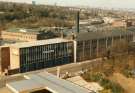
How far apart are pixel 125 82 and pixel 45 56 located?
8396 millimetres

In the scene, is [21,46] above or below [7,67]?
above

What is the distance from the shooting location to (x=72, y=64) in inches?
1137

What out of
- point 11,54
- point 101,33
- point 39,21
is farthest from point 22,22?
point 11,54

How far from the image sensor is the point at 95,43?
31125mm

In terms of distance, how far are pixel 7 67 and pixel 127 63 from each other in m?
11.1

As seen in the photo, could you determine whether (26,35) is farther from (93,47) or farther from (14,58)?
(14,58)

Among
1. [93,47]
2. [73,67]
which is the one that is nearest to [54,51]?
[73,67]

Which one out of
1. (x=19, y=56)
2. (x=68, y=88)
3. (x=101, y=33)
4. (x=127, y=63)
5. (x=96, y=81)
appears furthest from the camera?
(x=101, y=33)

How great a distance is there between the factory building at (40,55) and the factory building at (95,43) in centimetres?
113

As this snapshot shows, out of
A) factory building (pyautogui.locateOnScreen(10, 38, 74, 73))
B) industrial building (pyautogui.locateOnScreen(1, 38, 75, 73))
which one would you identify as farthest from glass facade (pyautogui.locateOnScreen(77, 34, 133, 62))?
industrial building (pyautogui.locateOnScreen(1, 38, 75, 73))

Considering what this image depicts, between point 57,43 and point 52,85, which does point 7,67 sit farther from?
point 52,85

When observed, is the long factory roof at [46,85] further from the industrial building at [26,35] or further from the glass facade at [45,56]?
the industrial building at [26,35]

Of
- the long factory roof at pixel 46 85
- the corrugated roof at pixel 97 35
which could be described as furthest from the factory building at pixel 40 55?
the long factory roof at pixel 46 85

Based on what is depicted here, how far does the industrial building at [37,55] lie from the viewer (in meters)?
25.5
